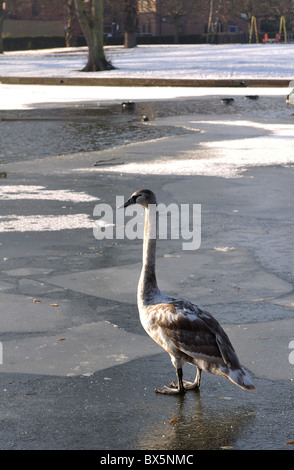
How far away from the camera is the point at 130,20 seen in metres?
58.6

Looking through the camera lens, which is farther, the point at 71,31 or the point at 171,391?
the point at 71,31

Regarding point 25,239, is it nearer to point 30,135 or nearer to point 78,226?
point 78,226

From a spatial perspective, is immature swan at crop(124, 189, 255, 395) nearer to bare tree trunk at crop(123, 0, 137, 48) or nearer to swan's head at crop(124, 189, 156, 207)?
swan's head at crop(124, 189, 156, 207)

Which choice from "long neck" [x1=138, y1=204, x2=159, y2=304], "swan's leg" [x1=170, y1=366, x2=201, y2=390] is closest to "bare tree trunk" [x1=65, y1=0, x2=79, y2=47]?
"long neck" [x1=138, y1=204, x2=159, y2=304]

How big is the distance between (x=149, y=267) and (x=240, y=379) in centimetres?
86

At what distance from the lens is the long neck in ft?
15.1

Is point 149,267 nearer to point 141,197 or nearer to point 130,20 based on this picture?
point 141,197

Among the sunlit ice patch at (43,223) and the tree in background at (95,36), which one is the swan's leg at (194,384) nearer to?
the sunlit ice patch at (43,223)

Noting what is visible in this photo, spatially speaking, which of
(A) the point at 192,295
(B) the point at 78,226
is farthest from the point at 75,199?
(A) the point at 192,295

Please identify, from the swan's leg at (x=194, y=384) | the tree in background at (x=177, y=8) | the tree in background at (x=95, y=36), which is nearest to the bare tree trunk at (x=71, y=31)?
the tree in background at (x=177, y=8)

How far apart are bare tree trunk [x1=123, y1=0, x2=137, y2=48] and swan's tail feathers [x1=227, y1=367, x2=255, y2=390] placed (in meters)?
54.6

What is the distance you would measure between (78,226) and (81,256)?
1.22m

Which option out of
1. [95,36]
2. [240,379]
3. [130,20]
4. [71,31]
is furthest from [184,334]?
[71,31]

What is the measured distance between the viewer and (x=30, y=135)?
1703 centimetres
